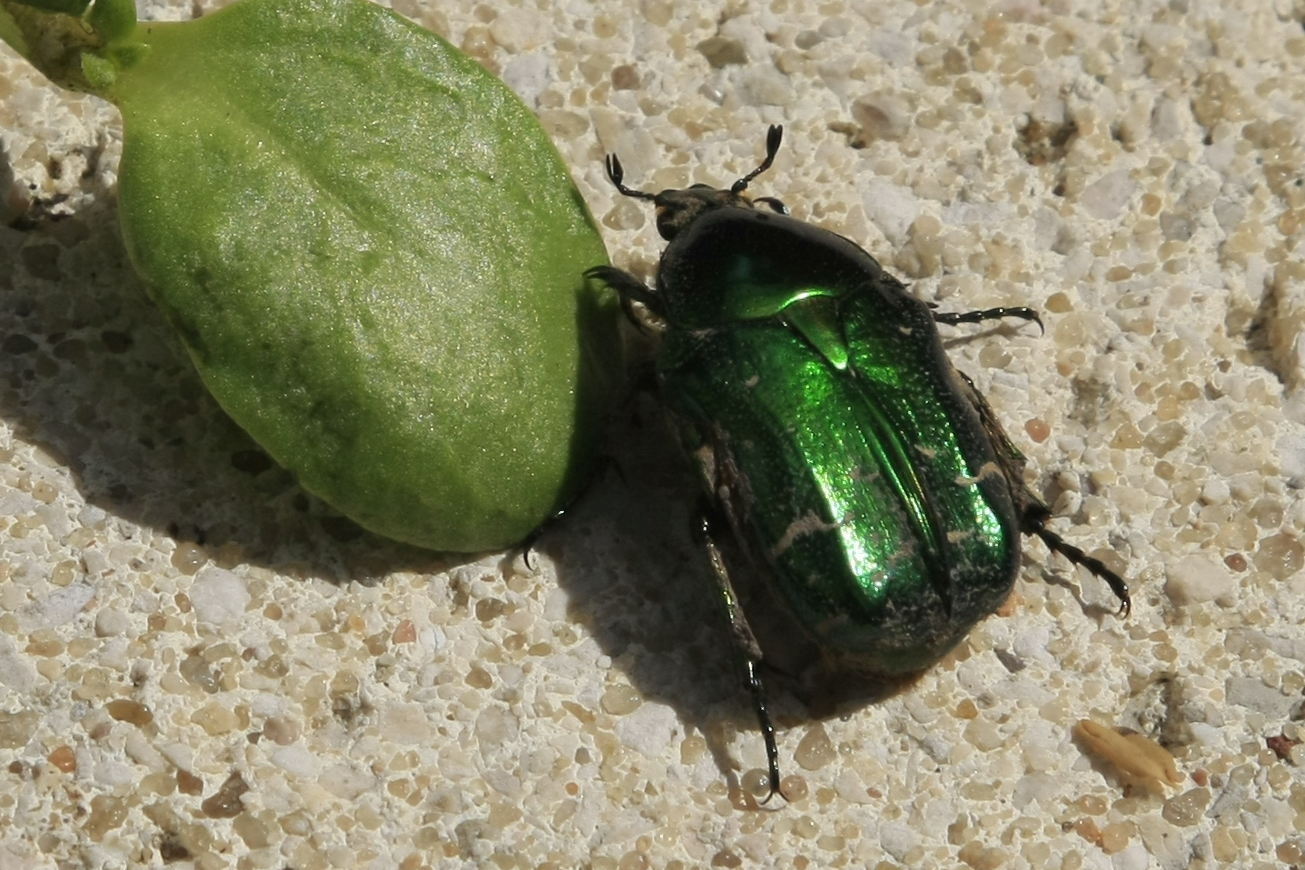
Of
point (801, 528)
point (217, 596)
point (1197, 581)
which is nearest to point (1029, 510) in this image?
point (1197, 581)

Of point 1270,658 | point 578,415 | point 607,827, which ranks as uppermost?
point 578,415

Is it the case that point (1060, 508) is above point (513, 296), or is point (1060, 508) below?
below

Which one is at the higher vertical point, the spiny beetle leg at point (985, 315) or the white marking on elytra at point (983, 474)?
the white marking on elytra at point (983, 474)

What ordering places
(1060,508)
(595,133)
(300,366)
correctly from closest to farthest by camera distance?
1. (300,366)
2. (1060,508)
3. (595,133)

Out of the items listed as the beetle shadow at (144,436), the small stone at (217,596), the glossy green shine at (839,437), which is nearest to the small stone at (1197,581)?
the glossy green shine at (839,437)

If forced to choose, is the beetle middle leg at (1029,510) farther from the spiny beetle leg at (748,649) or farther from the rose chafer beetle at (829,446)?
the spiny beetle leg at (748,649)

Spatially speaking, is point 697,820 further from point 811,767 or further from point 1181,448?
point 1181,448

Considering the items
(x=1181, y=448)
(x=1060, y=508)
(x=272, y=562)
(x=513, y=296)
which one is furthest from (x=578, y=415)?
(x=1181, y=448)
